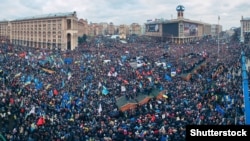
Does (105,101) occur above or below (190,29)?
below

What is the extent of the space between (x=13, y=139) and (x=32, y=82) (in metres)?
13.2

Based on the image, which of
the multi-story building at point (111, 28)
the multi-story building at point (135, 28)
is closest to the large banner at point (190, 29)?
the multi-story building at point (135, 28)

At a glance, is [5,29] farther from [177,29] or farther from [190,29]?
[190,29]

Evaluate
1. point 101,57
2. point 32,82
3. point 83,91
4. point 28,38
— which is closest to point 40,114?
point 83,91

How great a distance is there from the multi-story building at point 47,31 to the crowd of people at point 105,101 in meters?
38.3

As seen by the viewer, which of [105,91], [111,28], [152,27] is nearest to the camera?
[105,91]

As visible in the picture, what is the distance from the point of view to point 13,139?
67.0 ft

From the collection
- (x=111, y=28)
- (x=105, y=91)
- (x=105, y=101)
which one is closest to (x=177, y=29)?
(x=111, y=28)

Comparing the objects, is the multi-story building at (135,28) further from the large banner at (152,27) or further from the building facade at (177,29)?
the building facade at (177,29)

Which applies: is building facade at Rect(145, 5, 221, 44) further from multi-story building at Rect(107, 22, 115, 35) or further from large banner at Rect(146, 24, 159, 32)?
multi-story building at Rect(107, 22, 115, 35)

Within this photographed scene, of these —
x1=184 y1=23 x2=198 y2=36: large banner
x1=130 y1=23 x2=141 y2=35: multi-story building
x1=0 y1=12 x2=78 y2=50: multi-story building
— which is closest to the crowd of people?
x1=0 y1=12 x2=78 y2=50: multi-story building

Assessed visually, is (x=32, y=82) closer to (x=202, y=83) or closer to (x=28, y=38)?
(x=202, y=83)

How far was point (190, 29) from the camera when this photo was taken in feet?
409

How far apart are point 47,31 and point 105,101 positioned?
63.5 metres
